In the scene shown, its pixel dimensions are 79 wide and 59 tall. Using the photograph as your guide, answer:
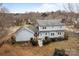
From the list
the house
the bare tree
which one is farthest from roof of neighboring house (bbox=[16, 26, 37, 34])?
the bare tree

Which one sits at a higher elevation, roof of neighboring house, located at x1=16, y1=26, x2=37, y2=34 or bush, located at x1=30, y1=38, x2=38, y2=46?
roof of neighboring house, located at x1=16, y1=26, x2=37, y2=34

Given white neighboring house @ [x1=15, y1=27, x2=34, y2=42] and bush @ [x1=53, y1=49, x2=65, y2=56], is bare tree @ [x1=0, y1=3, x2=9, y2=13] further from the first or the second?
bush @ [x1=53, y1=49, x2=65, y2=56]

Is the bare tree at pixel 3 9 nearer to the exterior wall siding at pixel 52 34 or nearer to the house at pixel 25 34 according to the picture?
→ the house at pixel 25 34

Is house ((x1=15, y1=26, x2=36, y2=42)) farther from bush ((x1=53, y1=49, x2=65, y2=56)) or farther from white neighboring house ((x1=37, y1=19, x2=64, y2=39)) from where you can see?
bush ((x1=53, y1=49, x2=65, y2=56))

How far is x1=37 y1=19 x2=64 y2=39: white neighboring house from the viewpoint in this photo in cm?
222

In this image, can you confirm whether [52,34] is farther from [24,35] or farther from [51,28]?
[24,35]

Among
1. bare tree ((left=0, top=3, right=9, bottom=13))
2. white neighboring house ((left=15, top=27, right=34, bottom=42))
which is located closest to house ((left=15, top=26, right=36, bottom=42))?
white neighboring house ((left=15, top=27, right=34, bottom=42))

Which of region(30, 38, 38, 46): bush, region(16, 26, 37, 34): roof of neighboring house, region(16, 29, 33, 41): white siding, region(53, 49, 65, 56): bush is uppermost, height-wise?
region(16, 26, 37, 34): roof of neighboring house

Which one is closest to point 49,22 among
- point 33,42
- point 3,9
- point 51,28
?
point 51,28

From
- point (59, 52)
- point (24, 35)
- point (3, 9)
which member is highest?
point (3, 9)

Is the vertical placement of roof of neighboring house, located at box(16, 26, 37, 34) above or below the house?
above

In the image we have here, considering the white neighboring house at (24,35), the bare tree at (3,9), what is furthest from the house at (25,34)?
the bare tree at (3,9)

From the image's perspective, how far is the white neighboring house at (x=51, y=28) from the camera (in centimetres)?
222

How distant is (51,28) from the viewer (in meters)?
2.22
